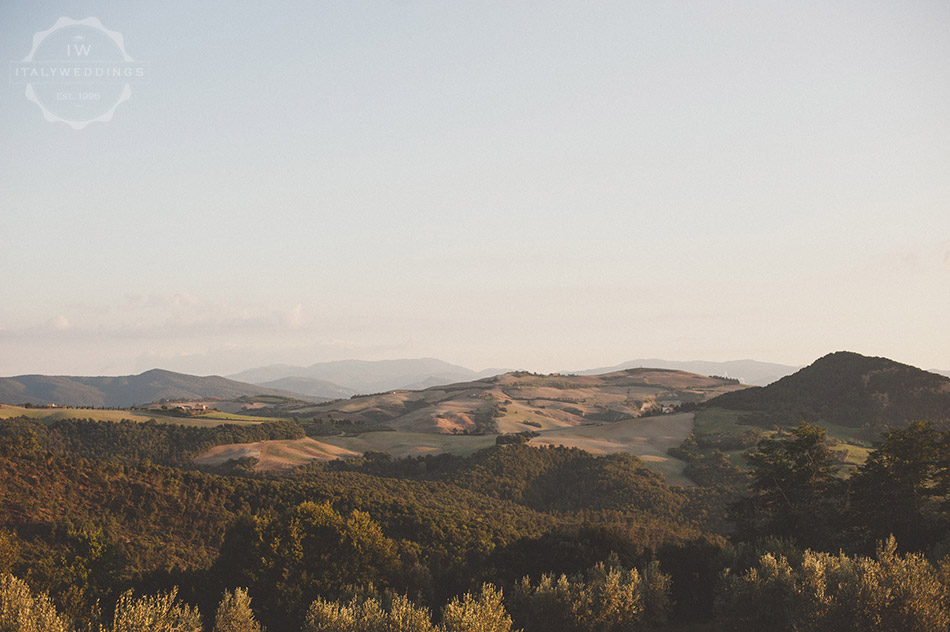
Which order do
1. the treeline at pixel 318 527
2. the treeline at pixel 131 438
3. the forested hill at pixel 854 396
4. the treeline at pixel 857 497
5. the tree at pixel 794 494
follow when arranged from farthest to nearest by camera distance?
the forested hill at pixel 854 396
the treeline at pixel 131 438
the tree at pixel 794 494
the treeline at pixel 857 497
the treeline at pixel 318 527

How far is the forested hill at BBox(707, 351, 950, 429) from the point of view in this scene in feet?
470

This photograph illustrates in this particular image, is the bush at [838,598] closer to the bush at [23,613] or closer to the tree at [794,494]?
the tree at [794,494]

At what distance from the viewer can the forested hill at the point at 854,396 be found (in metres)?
143

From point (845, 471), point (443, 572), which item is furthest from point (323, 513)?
point (845, 471)

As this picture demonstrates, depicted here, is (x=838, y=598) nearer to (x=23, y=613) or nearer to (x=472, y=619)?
(x=472, y=619)

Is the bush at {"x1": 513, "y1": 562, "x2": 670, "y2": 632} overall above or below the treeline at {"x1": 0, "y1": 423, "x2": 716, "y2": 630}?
above

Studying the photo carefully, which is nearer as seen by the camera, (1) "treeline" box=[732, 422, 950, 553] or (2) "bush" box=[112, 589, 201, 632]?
(2) "bush" box=[112, 589, 201, 632]

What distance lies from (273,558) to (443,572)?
40.7 ft

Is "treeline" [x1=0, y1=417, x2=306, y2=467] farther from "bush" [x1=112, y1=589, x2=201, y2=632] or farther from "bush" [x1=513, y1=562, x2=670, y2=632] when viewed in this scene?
"bush" [x1=513, y1=562, x2=670, y2=632]

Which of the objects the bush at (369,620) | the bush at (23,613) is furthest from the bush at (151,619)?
the bush at (369,620)

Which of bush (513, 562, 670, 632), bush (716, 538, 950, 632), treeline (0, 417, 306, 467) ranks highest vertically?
bush (716, 538, 950, 632)

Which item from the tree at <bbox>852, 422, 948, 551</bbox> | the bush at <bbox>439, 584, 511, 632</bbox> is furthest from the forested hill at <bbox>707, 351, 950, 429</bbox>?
the bush at <bbox>439, 584, 511, 632</bbox>

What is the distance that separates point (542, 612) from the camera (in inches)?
1364

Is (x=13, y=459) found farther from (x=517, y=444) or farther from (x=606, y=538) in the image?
(x=517, y=444)
